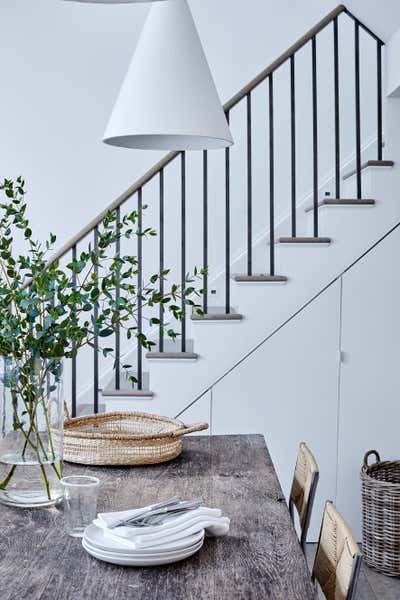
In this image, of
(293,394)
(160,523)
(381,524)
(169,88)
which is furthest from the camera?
(293,394)

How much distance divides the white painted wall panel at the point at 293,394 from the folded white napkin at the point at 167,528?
7.14ft

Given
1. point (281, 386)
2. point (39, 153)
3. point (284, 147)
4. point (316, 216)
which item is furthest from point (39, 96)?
point (281, 386)

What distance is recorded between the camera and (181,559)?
153 centimetres

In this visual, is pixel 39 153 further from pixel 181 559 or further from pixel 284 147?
pixel 181 559

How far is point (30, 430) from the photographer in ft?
6.12

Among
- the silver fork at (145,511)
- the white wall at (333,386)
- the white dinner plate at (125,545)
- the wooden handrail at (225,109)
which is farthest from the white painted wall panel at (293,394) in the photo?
the white dinner plate at (125,545)

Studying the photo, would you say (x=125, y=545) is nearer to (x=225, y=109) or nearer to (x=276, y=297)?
(x=276, y=297)

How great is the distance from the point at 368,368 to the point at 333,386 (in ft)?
0.66

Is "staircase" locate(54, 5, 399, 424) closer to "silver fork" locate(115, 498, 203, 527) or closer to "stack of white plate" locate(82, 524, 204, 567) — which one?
"silver fork" locate(115, 498, 203, 527)

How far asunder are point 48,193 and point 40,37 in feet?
3.55

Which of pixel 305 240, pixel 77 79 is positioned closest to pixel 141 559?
pixel 305 240

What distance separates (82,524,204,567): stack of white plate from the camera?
1.50 metres

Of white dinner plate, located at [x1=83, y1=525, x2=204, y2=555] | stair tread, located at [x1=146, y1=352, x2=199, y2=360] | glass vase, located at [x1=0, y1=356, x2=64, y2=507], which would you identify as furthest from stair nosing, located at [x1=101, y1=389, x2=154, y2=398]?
→ white dinner plate, located at [x1=83, y1=525, x2=204, y2=555]

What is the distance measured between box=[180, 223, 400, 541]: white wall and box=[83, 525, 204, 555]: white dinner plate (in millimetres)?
2289
